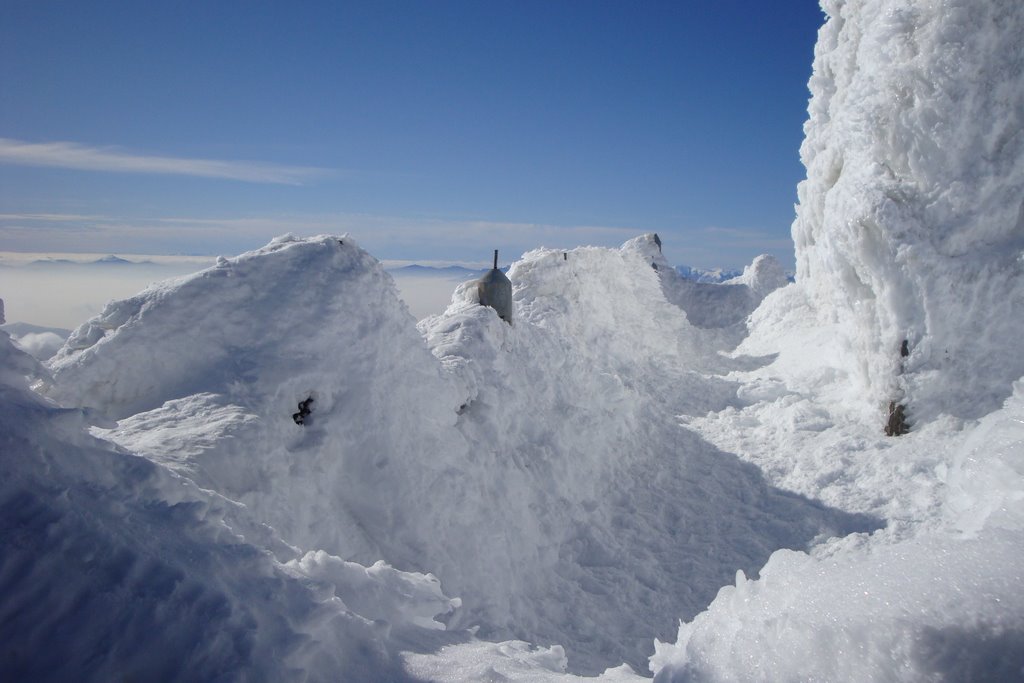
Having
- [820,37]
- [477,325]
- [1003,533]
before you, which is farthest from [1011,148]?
[1003,533]

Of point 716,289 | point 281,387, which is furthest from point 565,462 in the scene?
point 716,289

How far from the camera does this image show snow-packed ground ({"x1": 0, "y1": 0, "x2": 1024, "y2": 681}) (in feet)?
9.57

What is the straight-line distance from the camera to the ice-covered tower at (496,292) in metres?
11.8

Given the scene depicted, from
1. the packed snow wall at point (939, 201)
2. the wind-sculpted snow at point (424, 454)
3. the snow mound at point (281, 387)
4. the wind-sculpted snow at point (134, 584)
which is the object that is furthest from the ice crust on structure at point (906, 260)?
the wind-sculpted snow at point (134, 584)

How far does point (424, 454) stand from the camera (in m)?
7.66

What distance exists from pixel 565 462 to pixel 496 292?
134 inches

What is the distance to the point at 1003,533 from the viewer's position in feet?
8.37

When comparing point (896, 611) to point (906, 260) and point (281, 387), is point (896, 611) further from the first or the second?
point (906, 260)

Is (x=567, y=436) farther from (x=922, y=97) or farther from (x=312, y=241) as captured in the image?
(x=922, y=97)

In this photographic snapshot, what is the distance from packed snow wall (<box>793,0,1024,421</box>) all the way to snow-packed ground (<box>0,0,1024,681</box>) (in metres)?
0.05

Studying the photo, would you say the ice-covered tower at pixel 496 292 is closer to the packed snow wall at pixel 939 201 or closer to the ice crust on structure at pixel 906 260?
the ice crust on structure at pixel 906 260

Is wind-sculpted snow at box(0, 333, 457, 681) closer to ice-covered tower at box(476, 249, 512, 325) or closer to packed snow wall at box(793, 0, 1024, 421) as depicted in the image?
ice-covered tower at box(476, 249, 512, 325)

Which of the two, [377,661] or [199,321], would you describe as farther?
[199,321]

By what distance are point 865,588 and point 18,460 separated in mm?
4184
